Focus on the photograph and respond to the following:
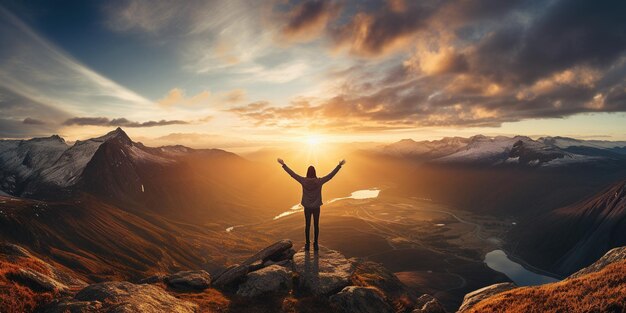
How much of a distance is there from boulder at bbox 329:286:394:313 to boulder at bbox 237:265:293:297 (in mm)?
4579

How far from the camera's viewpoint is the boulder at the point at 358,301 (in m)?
24.8

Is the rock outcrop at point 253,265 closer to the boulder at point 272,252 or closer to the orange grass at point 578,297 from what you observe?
the boulder at point 272,252

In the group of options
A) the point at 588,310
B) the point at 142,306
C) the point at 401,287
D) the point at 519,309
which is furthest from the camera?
the point at 401,287

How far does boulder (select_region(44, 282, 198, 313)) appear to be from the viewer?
18.3 m

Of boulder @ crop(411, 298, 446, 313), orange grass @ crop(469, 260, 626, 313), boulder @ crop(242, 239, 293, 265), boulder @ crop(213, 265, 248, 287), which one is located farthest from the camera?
boulder @ crop(242, 239, 293, 265)

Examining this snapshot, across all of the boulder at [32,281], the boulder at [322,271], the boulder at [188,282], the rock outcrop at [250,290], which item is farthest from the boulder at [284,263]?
the boulder at [32,281]

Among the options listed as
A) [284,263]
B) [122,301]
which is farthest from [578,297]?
[122,301]

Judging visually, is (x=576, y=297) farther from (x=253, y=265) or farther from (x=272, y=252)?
(x=272, y=252)

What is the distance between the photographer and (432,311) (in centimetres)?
2673

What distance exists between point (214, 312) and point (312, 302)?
699 centimetres

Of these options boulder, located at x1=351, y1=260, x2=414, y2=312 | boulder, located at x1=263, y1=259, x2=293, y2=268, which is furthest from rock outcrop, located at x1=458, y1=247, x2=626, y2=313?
boulder, located at x1=263, y1=259, x2=293, y2=268

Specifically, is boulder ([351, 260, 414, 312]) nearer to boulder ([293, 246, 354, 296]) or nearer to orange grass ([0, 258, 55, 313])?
boulder ([293, 246, 354, 296])

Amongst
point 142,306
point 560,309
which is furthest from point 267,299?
point 560,309

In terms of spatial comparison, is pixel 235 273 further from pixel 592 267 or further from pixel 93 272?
pixel 93 272
